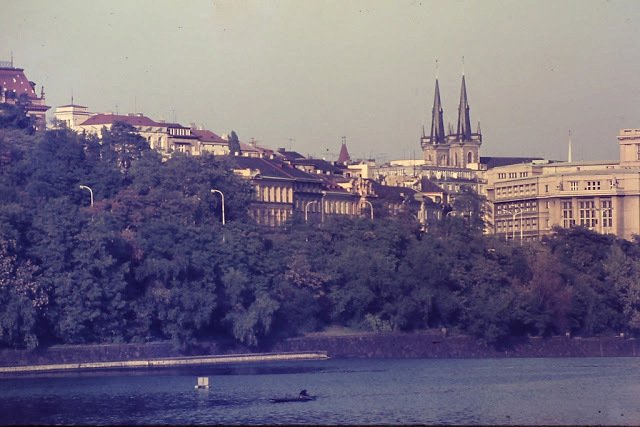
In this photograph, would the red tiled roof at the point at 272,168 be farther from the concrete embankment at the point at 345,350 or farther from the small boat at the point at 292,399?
the small boat at the point at 292,399

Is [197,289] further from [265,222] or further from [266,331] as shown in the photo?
[265,222]

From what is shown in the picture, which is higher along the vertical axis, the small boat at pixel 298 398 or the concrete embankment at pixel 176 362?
the concrete embankment at pixel 176 362

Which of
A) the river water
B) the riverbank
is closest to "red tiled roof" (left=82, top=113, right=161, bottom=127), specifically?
the riverbank

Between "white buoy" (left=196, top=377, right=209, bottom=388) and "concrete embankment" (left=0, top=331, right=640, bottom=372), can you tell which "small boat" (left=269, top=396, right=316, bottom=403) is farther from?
"concrete embankment" (left=0, top=331, right=640, bottom=372)

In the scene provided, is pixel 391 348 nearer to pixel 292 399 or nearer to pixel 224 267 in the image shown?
pixel 224 267

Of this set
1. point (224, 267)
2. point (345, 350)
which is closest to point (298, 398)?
point (224, 267)

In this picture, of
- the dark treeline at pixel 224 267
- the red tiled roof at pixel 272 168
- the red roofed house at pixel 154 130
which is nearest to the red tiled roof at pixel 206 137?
the red roofed house at pixel 154 130
